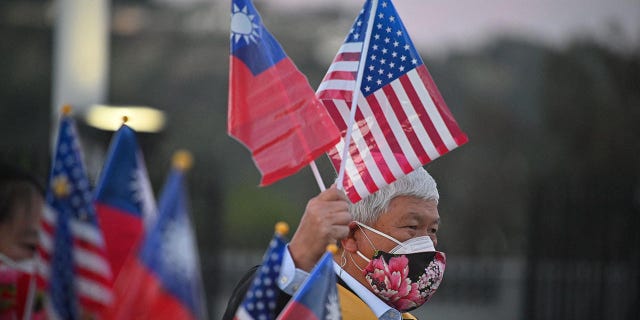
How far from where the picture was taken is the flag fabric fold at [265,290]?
2834 millimetres

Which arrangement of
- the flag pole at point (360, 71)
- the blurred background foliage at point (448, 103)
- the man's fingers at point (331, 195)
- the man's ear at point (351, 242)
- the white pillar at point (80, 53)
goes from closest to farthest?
the man's fingers at point (331, 195) → the flag pole at point (360, 71) → the man's ear at point (351, 242) → the white pillar at point (80, 53) → the blurred background foliage at point (448, 103)

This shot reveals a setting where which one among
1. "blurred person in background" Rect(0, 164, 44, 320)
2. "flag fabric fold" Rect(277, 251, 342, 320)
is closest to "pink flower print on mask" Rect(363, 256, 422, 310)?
"flag fabric fold" Rect(277, 251, 342, 320)

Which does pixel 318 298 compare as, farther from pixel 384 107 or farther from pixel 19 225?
pixel 19 225

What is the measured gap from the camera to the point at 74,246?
263 centimetres

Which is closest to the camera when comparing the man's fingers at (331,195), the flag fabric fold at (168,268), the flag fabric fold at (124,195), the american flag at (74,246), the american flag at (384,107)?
the flag fabric fold at (168,268)

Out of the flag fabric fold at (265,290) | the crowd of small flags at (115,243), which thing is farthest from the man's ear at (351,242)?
the crowd of small flags at (115,243)

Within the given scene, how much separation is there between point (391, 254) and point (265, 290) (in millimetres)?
921

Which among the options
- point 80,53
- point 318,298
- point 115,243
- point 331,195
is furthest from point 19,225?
point 80,53

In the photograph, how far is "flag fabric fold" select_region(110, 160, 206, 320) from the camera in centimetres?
244

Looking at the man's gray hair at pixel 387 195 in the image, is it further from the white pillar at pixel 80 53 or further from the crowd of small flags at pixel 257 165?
the white pillar at pixel 80 53

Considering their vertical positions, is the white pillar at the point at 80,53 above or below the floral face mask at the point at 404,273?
above

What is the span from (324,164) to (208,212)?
173 cm

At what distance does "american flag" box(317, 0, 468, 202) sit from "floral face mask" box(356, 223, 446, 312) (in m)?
0.25

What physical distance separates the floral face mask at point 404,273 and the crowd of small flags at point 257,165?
243 millimetres
